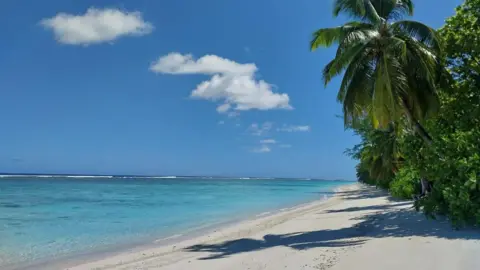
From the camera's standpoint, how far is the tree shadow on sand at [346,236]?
9.10 metres

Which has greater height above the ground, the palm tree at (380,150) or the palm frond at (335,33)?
the palm frond at (335,33)

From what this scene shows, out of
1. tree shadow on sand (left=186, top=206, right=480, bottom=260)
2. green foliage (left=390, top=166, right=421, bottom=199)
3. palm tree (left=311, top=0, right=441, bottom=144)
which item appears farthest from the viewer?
green foliage (left=390, top=166, right=421, bottom=199)

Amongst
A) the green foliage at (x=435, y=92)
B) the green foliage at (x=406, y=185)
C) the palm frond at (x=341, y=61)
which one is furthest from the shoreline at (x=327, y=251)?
the green foliage at (x=406, y=185)

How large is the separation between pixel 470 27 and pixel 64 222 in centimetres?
1724

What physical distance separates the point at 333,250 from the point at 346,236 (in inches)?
85.8

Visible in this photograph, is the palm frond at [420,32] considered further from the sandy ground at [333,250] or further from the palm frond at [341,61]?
the sandy ground at [333,250]

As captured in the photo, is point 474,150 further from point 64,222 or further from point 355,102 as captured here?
point 64,222

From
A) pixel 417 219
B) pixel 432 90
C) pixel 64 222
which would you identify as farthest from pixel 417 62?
pixel 64 222

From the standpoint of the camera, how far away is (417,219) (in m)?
12.1

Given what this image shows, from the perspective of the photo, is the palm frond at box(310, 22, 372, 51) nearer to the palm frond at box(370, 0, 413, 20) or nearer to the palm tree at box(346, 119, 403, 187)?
the palm frond at box(370, 0, 413, 20)

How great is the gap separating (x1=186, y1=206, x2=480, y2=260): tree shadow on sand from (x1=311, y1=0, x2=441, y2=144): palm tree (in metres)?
2.83

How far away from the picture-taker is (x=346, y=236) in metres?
10.2

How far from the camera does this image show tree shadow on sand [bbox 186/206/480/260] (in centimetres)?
910

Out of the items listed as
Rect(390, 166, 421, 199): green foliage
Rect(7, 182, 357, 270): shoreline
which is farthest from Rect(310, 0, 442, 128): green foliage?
Rect(390, 166, 421, 199): green foliage
